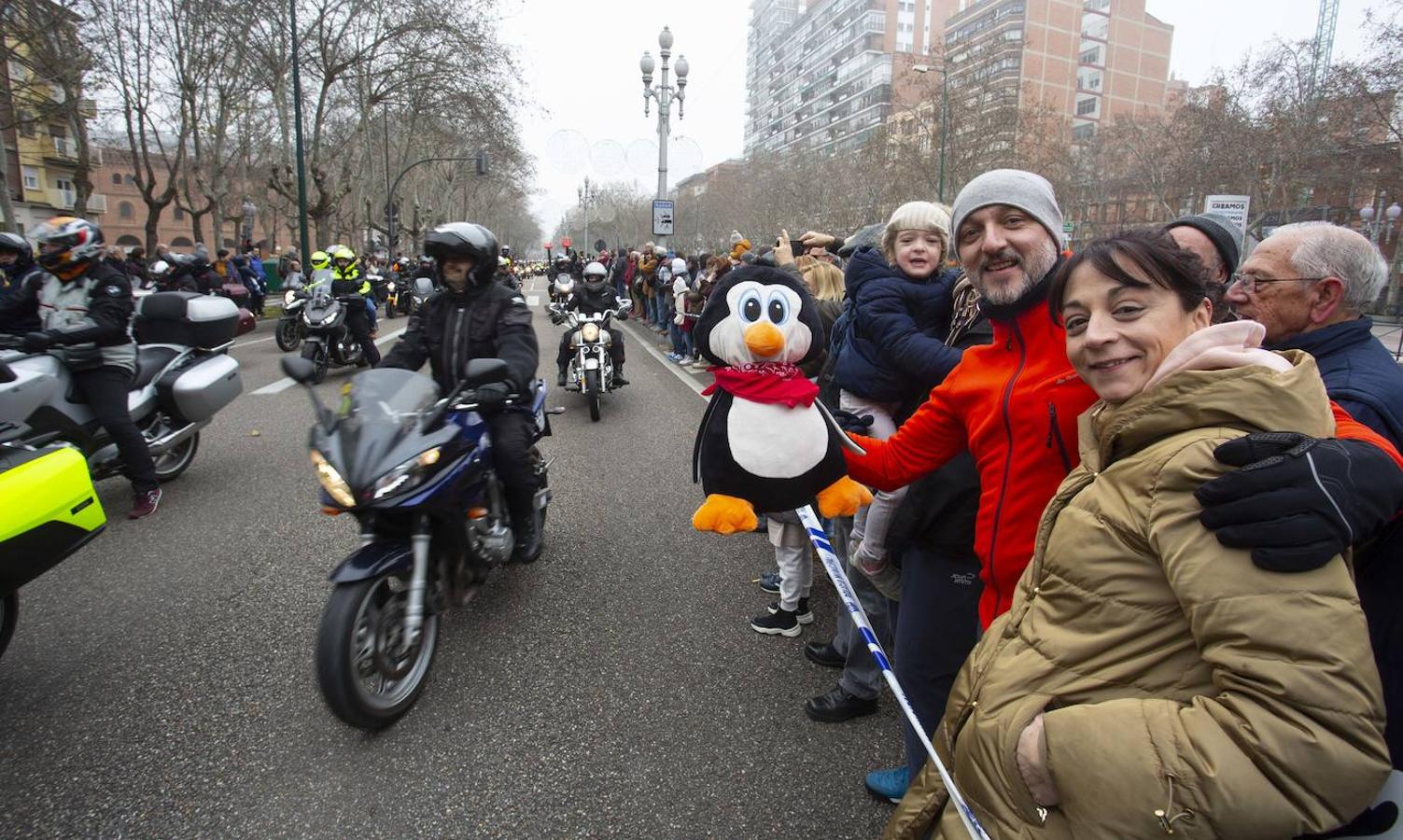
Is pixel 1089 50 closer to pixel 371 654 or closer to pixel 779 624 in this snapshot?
pixel 779 624

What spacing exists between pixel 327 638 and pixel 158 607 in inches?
68.8

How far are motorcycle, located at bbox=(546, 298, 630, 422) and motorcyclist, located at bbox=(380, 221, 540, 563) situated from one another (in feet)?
13.9

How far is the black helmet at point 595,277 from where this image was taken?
911 cm

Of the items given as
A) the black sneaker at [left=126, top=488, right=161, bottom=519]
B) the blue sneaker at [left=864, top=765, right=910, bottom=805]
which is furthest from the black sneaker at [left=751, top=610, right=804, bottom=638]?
the black sneaker at [left=126, top=488, right=161, bottom=519]

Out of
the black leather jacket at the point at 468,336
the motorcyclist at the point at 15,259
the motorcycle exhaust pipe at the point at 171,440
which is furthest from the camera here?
the motorcyclist at the point at 15,259

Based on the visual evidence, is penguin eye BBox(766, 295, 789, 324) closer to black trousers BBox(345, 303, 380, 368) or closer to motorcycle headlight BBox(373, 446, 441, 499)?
motorcycle headlight BBox(373, 446, 441, 499)

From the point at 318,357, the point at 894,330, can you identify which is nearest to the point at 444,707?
the point at 894,330

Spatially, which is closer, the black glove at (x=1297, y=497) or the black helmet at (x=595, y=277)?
the black glove at (x=1297, y=497)

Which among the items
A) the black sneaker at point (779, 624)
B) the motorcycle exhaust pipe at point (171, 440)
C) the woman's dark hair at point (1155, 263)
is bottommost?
the black sneaker at point (779, 624)

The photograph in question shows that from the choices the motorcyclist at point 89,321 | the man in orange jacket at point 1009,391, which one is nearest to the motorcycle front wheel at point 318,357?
the motorcyclist at point 89,321

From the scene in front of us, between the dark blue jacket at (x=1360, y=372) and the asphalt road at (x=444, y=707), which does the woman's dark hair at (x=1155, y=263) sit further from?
the asphalt road at (x=444, y=707)

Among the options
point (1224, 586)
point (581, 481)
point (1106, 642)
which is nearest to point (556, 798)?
point (1106, 642)

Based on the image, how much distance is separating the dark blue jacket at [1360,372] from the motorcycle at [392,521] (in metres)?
2.58

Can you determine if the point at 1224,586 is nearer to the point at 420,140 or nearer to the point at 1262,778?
the point at 1262,778
